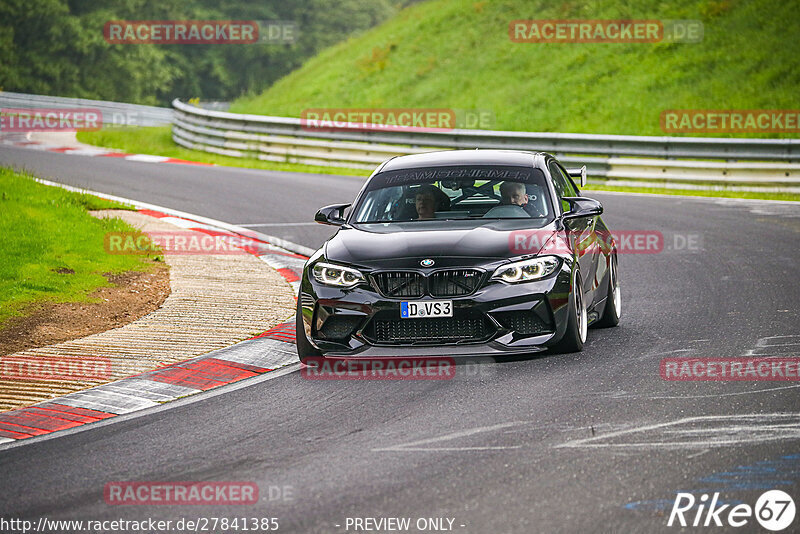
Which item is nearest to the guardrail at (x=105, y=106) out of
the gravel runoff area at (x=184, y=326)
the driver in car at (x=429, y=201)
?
the gravel runoff area at (x=184, y=326)

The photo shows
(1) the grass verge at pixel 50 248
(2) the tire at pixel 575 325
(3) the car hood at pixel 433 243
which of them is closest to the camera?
(3) the car hood at pixel 433 243

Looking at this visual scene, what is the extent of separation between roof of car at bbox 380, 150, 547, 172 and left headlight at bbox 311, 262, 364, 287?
179 cm

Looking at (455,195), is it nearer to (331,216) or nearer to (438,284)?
(331,216)

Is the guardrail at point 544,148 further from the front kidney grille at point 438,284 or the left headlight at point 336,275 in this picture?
the left headlight at point 336,275

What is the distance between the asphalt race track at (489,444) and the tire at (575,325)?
118 millimetres

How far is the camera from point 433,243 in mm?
8852

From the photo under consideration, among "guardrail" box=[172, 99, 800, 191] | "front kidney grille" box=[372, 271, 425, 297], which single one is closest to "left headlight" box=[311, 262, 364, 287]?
"front kidney grille" box=[372, 271, 425, 297]

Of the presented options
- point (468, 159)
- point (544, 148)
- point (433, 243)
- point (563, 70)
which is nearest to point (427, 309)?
point (433, 243)

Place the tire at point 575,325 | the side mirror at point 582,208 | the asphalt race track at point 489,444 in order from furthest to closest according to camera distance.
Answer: the side mirror at point 582,208 → the tire at point 575,325 → the asphalt race track at point 489,444

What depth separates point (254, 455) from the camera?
667 centimetres

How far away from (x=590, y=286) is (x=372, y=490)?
4174 millimetres

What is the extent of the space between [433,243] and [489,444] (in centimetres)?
247

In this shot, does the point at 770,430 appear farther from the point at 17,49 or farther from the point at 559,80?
the point at 17,49

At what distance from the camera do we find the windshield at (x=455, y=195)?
9773 mm
